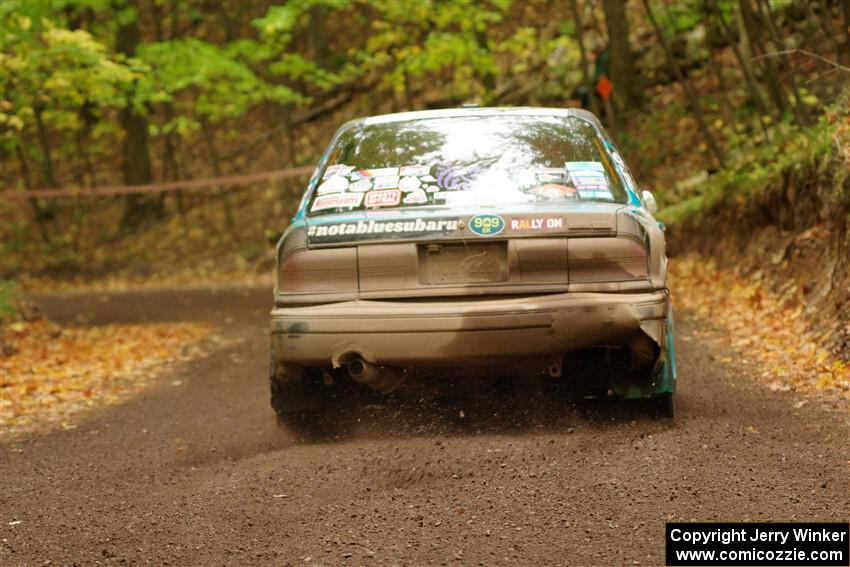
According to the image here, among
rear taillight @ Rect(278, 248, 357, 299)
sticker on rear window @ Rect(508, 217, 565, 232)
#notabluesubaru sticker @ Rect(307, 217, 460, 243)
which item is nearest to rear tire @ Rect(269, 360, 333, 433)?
rear taillight @ Rect(278, 248, 357, 299)

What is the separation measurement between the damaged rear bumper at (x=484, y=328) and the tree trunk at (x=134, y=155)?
18.6 meters

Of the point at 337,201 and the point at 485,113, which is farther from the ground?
the point at 485,113

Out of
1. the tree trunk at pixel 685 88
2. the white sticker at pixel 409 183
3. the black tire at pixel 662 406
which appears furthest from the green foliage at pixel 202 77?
the black tire at pixel 662 406

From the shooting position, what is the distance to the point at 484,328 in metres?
5.38

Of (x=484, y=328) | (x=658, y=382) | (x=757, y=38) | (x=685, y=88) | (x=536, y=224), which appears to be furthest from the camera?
(x=685, y=88)

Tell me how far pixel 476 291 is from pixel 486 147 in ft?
3.60

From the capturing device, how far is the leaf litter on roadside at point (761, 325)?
22.4 ft

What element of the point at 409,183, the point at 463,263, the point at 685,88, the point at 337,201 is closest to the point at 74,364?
the point at 337,201

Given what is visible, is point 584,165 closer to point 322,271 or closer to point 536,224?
point 536,224

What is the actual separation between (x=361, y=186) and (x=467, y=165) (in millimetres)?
617

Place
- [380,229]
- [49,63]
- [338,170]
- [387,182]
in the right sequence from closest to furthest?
[380,229], [387,182], [338,170], [49,63]

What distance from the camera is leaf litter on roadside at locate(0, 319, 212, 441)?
8.30 metres

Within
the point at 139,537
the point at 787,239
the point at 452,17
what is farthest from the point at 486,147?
the point at 452,17

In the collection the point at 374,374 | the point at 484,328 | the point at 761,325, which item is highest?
the point at 484,328
